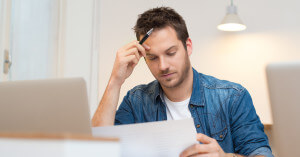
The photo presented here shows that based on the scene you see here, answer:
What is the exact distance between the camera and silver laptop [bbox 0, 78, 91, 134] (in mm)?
725

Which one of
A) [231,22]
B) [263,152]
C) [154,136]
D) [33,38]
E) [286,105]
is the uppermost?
[231,22]

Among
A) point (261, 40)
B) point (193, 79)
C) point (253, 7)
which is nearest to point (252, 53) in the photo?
point (261, 40)

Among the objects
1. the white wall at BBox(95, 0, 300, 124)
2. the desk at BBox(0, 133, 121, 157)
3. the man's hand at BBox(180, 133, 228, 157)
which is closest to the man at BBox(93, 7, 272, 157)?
the man's hand at BBox(180, 133, 228, 157)

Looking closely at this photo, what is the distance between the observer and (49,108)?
0.73 m

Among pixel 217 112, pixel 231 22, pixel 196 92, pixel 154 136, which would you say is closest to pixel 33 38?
pixel 196 92

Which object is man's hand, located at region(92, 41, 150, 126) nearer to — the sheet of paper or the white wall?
the sheet of paper

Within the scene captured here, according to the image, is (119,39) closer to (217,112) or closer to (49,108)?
(217,112)

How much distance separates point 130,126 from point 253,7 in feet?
8.63

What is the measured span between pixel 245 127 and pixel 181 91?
32cm

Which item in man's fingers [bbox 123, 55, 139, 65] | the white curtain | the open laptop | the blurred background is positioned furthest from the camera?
the blurred background

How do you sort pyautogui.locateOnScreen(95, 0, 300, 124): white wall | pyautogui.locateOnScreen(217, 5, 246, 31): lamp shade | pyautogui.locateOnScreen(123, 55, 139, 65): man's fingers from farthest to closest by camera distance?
pyautogui.locateOnScreen(95, 0, 300, 124): white wall, pyautogui.locateOnScreen(217, 5, 246, 31): lamp shade, pyautogui.locateOnScreen(123, 55, 139, 65): man's fingers

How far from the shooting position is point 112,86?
1.42 m

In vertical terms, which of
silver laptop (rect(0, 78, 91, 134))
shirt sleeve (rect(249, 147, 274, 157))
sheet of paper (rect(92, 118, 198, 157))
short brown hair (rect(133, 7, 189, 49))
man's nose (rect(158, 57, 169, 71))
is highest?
short brown hair (rect(133, 7, 189, 49))

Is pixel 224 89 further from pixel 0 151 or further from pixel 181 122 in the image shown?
pixel 0 151
